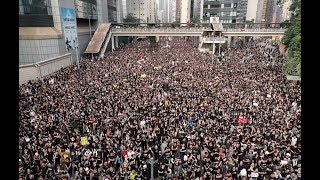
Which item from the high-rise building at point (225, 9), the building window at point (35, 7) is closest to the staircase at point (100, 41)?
the building window at point (35, 7)

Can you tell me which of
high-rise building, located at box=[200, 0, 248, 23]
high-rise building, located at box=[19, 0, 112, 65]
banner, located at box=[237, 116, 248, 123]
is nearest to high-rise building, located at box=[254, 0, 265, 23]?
high-rise building, located at box=[200, 0, 248, 23]

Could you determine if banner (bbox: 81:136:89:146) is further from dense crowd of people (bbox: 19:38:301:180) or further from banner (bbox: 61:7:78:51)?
banner (bbox: 61:7:78:51)

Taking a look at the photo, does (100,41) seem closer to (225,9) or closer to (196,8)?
(225,9)

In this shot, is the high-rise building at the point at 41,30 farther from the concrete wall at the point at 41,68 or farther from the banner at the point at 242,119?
the banner at the point at 242,119
